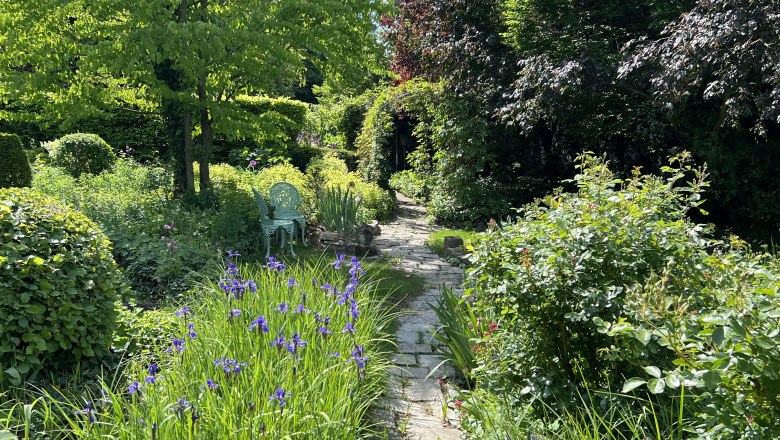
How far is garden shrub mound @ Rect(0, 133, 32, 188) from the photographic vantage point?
863cm

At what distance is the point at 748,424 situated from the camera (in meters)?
1.61

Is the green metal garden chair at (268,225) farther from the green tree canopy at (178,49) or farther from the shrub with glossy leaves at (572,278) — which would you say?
the shrub with glossy leaves at (572,278)

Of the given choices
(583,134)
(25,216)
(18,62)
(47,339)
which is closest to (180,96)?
(18,62)

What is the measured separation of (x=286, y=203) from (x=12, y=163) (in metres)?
4.68

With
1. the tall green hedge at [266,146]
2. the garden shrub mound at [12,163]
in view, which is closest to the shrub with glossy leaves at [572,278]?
the garden shrub mound at [12,163]

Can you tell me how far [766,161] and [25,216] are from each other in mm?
8669

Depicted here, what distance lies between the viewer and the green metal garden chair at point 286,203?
24.1ft

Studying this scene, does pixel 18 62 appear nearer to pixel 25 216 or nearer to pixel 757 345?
pixel 25 216

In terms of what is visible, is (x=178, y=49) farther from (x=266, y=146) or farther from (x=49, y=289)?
(x=266, y=146)

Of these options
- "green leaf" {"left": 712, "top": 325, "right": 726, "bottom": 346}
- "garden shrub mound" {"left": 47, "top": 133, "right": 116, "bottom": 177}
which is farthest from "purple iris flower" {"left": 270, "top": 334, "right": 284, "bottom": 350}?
"garden shrub mound" {"left": 47, "top": 133, "right": 116, "bottom": 177}

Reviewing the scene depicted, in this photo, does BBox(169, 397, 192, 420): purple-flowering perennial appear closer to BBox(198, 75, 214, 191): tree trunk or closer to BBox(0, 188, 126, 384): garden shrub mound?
BBox(0, 188, 126, 384): garden shrub mound

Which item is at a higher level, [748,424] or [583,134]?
[583,134]

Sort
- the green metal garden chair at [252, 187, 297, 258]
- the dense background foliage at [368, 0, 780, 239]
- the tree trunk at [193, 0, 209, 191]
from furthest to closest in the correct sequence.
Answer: the tree trunk at [193, 0, 209, 191], the green metal garden chair at [252, 187, 297, 258], the dense background foliage at [368, 0, 780, 239]

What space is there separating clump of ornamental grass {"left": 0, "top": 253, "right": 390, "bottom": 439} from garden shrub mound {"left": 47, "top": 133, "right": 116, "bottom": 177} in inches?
363
